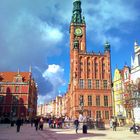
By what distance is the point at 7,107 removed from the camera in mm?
76875

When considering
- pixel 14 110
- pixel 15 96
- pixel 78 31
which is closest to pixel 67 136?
pixel 14 110

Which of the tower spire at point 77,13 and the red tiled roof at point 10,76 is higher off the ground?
the tower spire at point 77,13

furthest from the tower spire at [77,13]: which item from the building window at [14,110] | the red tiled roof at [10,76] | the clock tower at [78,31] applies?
the building window at [14,110]

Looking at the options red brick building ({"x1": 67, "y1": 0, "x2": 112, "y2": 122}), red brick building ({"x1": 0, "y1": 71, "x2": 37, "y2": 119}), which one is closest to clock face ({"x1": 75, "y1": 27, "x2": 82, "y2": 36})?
red brick building ({"x1": 67, "y1": 0, "x2": 112, "y2": 122})

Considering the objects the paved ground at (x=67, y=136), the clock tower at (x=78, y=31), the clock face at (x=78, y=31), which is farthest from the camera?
the clock face at (x=78, y=31)

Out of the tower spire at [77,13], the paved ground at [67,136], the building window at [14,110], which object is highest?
the tower spire at [77,13]

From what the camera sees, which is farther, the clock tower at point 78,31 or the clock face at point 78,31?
the clock face at point 78,31

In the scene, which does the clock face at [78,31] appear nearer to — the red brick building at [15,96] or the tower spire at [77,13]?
the tower spire at [77,13]

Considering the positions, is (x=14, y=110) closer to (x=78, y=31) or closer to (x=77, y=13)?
(x=78, y=31)

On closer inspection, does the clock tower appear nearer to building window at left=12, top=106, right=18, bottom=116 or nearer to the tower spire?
the tower spire

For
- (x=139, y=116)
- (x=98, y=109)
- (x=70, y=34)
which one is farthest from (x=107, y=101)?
(x=70, y=34)

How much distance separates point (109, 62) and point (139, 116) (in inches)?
1099

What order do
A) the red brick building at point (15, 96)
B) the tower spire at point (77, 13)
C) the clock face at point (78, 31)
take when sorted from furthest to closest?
the tower spire at point (77, 13) → the clock face at point (78, 31) → the red brick building at point (15, 96)

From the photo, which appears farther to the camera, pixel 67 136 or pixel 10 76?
pixel 10 76
